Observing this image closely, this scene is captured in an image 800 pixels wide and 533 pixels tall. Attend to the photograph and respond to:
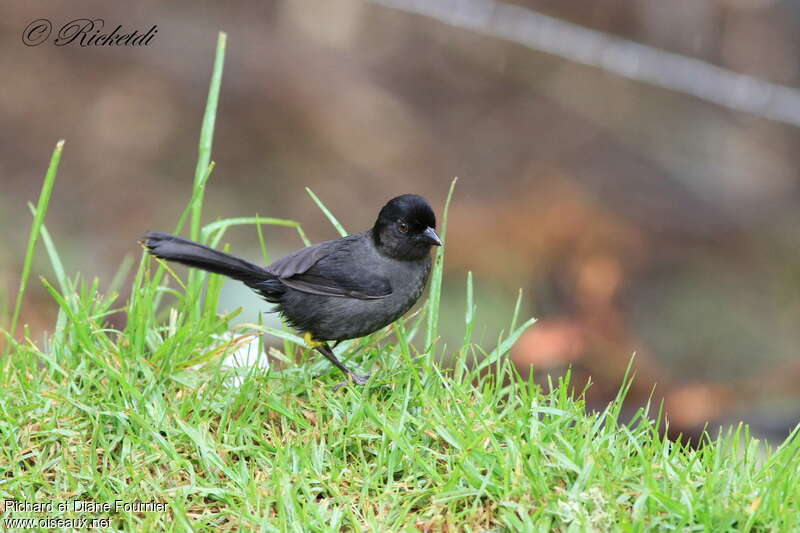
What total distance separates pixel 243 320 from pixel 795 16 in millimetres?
6044

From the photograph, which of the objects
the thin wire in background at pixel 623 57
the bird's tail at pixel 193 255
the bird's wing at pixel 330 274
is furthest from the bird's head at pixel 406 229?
the thin wire in background at pixel 623 57

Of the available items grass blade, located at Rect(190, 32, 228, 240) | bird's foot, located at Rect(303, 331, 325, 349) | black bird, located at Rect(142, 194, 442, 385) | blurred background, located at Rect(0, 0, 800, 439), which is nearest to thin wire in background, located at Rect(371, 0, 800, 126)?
blurred background, located at Rect(0, 0, 800, 439)

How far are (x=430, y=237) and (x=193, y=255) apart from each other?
103cm

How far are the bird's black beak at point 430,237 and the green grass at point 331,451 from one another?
294 mm

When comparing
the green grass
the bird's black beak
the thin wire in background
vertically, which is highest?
the thin wire in background

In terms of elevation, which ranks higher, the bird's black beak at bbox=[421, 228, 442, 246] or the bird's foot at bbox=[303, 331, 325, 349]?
the bird's black beak at bbox=[421, 228, 442, 246]

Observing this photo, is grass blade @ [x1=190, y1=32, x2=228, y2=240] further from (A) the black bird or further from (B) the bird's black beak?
(B) the bird's black beak

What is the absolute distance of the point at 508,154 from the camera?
834cm

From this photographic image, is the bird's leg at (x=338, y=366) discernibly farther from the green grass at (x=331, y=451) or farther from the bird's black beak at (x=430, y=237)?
the bird's black beak at (x=430, y=237)

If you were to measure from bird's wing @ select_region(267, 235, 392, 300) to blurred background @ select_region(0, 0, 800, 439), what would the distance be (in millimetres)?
2379

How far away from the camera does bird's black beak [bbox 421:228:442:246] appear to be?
3.75m

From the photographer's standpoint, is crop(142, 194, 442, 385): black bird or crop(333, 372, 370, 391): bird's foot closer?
crop(333, 372, 370, 391): bird's foot

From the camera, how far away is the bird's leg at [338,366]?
350 centimetres

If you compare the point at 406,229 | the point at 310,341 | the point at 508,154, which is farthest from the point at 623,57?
the point at 310,341
